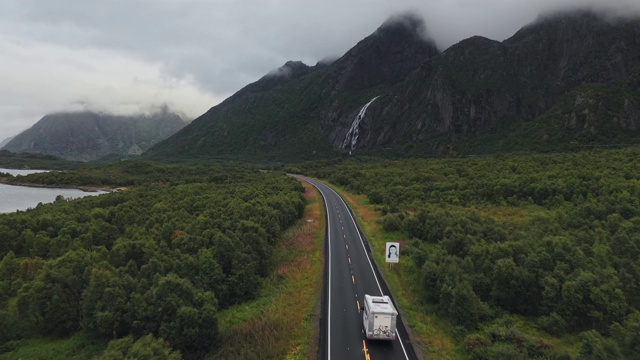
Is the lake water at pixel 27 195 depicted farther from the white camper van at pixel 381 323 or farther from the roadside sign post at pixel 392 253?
the white camper van at pixel 381 323

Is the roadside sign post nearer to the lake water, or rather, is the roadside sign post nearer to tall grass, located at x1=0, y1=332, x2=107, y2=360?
tall grass, located at x1=0, y1=332, x2=107, y2=360

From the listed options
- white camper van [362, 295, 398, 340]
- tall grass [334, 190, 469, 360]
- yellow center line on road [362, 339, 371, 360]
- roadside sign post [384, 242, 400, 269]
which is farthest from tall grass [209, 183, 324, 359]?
roadside sign post [384, 242, 400, 269]

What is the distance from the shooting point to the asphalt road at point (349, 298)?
2722 cm

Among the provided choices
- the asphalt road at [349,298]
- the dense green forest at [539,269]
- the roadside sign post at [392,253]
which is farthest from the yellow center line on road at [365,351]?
the roadside sign post at [392,253]

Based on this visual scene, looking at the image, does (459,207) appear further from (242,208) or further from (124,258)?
(124,258)

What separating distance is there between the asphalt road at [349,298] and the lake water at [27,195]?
93.9 metres

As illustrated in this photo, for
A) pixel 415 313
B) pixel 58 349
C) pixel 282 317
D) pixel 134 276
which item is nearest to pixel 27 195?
pixel 134 276

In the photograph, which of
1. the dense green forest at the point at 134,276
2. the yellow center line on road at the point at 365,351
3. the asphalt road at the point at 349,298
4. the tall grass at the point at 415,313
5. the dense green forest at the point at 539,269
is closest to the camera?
the yellow center line on road at the point at 365,351

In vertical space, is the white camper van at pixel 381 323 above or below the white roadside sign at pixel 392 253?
below

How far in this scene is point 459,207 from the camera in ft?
219

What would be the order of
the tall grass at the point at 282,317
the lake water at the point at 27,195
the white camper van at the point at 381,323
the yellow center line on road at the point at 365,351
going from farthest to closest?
the lake water at the point at 27,195 < the tall grass at the point at 282,317 < the white camper van at the point at 381,323 < the yellow center line on road at the point at 365,351

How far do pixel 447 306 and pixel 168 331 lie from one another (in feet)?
72.3

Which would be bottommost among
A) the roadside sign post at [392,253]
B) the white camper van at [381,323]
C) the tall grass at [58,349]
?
the tall grass at [58,349]

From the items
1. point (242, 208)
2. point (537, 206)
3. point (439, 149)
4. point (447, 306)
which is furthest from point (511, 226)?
point (439, 149)
